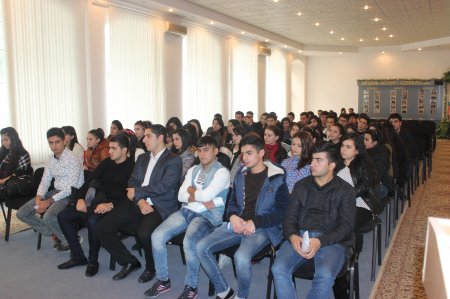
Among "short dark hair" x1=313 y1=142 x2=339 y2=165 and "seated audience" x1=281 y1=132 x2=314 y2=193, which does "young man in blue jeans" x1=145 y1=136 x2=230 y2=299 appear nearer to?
"seated audience" x1=281 y1=132 x2=314 y2=193

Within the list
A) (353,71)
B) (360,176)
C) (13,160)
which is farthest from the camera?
(353,71)

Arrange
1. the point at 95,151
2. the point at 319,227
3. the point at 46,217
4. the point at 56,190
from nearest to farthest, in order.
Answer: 1. the point at 319,227
2. the point at 46,217
3. the point at 56,190
4. the point at 95,151

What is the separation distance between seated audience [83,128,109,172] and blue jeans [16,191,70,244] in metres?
0.96

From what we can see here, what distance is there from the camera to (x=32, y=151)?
7.00m

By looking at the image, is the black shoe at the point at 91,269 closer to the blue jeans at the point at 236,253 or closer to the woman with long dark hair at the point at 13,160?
the blue jeans at the point at 236,253

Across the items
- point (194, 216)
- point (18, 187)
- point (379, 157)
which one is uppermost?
point (379, 157)

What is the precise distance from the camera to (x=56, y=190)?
4633 millimetres

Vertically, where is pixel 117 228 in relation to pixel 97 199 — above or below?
below

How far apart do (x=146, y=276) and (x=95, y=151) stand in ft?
7.67

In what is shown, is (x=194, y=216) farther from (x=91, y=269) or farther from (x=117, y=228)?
(x=91, y=269)

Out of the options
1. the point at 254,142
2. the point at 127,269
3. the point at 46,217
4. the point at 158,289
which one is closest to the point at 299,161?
the point at 254,142

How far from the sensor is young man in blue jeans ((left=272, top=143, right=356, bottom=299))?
274cm

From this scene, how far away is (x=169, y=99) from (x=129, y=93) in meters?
1.44

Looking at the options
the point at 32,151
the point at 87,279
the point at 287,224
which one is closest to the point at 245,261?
the point at 287,224
